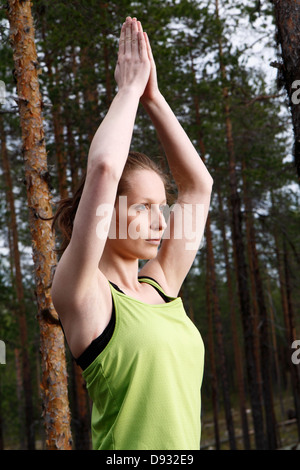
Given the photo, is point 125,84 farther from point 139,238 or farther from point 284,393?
point 284,393

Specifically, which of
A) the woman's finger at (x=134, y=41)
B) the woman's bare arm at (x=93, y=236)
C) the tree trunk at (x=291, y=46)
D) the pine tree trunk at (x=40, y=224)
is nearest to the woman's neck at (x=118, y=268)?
the woman's bare arm at (x=93, y=236)

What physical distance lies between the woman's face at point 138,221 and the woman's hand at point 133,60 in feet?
0.95

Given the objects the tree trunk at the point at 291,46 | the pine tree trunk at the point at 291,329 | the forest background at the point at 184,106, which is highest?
the forest background at the point at 184,106

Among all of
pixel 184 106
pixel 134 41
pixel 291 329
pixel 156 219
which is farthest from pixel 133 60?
pixel 291 329

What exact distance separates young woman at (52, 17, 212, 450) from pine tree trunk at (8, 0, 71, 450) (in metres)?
3.82

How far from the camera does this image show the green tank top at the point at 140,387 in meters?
1.50

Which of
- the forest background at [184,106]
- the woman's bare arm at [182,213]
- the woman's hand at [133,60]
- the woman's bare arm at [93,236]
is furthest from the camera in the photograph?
the forest background at [184,106]

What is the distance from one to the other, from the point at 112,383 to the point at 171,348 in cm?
18

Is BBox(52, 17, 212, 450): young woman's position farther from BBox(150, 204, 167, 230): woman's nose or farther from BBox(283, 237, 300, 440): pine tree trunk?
BBox(283, 237, 300, 440): pine tree trunk

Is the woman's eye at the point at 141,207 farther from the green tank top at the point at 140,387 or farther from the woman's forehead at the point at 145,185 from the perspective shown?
the green tank top at the point at 140,387

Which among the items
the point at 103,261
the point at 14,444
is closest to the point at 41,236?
the point at 103,261

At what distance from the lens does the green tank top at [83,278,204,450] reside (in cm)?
150

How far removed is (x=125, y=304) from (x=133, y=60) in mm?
702

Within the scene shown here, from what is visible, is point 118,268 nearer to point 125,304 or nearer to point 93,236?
point 125,304
